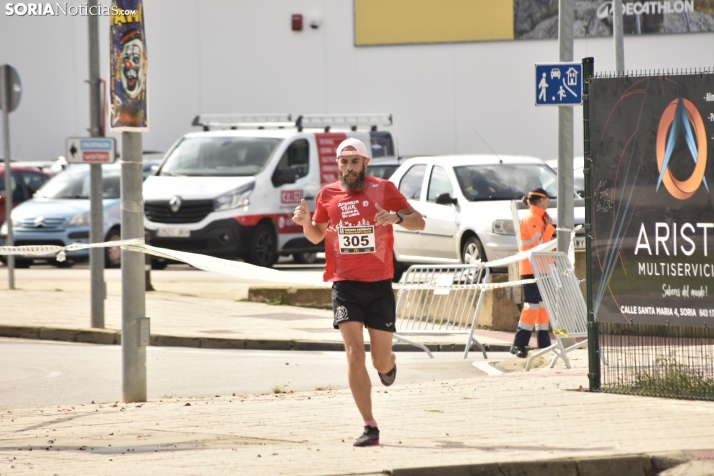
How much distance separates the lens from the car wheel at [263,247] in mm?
19656

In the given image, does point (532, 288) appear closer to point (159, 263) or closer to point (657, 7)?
point (159, 263)

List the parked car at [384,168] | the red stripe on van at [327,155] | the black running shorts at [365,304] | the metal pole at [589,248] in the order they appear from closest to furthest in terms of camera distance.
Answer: the black running shorts at [365,304] → the metal pole at [589,248] → the parked car at [384,168] → the red stripe on van at [327,155]

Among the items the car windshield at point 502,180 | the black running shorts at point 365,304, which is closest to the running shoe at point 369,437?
the black running shorts at point 365,304

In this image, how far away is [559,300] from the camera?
34.8 ft

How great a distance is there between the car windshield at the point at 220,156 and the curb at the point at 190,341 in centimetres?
713

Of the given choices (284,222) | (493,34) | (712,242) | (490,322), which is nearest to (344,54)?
(493,34)

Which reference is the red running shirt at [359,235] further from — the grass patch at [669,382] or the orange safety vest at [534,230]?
the orange safety vest at [534,230]

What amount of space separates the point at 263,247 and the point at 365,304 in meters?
12.8

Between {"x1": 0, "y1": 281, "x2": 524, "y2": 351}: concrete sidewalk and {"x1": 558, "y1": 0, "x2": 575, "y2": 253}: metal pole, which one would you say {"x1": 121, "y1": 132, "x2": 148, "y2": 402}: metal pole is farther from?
{"x1": 558, "y1": 0, "x2": 575, "y2": 253}: metal pole

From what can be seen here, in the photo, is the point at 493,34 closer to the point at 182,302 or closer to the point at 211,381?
the point at 182,302

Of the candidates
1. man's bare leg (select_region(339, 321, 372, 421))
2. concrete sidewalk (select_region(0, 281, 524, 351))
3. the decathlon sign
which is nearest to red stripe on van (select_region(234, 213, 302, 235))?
concrete sidewalk (select_region(0, 281, 524, 351))

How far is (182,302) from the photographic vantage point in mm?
16094

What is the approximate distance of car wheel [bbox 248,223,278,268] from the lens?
19.7 meters

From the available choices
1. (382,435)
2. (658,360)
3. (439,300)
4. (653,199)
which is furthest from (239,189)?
(382,435)
